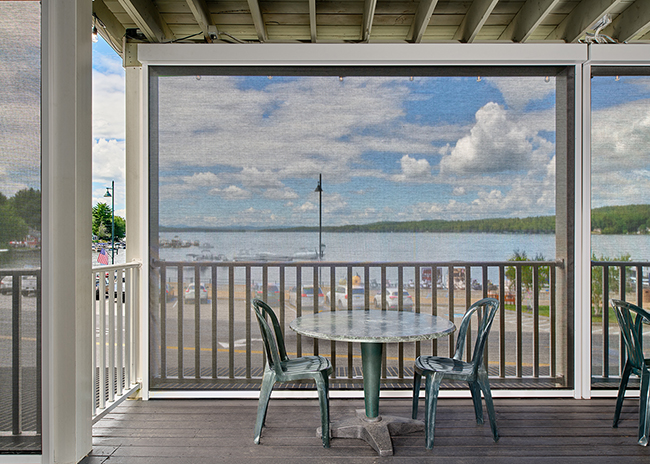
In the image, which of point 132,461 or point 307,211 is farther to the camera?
point 307,211

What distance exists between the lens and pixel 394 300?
3.33m

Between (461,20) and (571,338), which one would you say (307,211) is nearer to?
(461,20)

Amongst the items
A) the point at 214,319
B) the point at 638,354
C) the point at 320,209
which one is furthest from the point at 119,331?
the point at 638,354

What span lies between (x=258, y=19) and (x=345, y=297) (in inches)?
84.4

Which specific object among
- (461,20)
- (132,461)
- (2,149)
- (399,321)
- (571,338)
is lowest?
(132,461)

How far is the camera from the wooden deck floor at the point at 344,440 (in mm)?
2354

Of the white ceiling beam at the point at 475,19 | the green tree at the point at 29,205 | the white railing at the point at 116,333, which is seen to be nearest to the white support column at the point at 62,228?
the green tree at the point at 29,205

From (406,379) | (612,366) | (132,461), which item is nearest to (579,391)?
(612,366)

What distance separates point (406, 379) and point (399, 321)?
2.61 ft

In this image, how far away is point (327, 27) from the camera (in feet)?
11.3

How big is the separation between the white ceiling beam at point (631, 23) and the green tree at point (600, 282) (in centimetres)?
168

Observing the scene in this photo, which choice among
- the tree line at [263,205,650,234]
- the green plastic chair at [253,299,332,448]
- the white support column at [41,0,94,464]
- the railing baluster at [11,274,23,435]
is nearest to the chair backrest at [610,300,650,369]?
the tree line at [263,205,650,234]

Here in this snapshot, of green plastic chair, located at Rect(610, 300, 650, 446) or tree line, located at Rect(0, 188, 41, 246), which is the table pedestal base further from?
tree line, located at Rect(0, 188, 41, 246)

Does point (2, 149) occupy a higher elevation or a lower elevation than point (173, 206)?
higher
